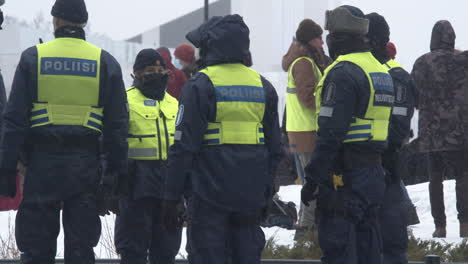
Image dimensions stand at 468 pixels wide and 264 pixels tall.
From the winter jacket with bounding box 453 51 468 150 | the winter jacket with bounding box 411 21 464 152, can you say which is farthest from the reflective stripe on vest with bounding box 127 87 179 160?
the winter jacket with bounding box 453 51 468 150

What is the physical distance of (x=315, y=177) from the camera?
6.45 m

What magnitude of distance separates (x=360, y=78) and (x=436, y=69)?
4.21 metres

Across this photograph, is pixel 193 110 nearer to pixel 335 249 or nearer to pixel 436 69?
pixel 335 249

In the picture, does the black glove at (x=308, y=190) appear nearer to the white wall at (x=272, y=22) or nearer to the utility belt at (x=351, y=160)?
the utility belt at (x=351, y=160)

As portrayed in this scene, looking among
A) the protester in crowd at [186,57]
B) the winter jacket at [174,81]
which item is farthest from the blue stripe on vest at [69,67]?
the winter jacket at [174,81]

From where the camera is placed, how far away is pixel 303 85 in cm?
978

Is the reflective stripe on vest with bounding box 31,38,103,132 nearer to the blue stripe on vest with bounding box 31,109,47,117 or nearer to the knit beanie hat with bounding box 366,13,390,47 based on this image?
the blue stripe on vest with bounding box 31,109,47,117

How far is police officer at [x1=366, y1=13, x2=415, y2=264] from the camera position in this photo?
7426 millimetres

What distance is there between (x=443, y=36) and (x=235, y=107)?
497 centimetres

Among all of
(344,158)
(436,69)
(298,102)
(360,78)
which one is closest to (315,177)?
(344,158)

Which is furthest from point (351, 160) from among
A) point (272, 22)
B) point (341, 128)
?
point (272, 22)

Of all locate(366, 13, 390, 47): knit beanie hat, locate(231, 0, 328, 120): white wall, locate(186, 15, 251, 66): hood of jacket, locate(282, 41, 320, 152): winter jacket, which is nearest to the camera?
locate(186, 15, 251, 66): hood of jacket

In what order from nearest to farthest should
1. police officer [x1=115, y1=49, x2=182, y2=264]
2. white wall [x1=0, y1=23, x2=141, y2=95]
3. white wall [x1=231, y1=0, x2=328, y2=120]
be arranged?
police officer [x1=115, y1=49, x2=182, y2=264] < white wall [x1=0, y1=23, x2=141, y2=95] < white wall [x1=231, y1=0, x2=328, y2=120]

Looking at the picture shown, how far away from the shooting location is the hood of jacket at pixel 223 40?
627cm
